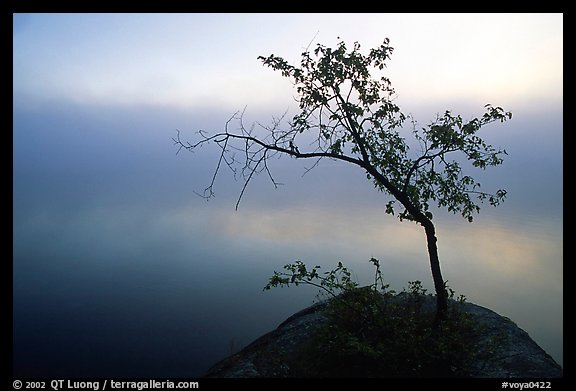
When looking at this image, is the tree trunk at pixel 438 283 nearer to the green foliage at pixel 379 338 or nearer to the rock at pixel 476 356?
the green foliage at pixel 379 338

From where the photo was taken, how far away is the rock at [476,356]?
6.87 meters

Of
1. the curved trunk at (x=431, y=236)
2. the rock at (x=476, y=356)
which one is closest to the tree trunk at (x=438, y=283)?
the curved trunk at (x=431, y=236)

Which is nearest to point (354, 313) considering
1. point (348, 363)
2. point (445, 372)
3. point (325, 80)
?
point (348, 363)

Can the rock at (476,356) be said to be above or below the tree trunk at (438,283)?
below

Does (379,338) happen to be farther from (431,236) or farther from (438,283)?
(431,236)

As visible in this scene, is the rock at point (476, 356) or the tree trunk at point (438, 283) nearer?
the rock at point (476, 356)

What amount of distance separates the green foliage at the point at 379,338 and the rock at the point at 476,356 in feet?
0.58

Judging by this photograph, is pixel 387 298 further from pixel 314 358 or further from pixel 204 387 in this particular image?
pixel 204 387

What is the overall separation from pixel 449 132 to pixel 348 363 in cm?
448

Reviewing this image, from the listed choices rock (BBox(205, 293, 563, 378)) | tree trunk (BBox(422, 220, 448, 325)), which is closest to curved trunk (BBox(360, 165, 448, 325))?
tree trunk (BBox(422, 220, 448, 325))

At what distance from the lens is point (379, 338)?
7.59 meters

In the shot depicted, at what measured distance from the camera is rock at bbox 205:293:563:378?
270 inches

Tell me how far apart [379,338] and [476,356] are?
5.34 feet
